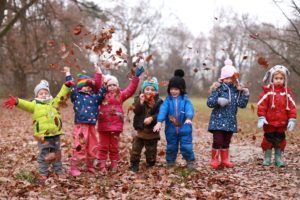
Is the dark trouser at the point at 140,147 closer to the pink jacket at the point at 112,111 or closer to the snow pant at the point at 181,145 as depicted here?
the snow pant at the point at 181,145

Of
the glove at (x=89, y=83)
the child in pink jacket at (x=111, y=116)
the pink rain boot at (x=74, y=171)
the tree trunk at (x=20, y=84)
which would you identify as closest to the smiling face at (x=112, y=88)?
the child in pink jacket at (x=111, y=116)

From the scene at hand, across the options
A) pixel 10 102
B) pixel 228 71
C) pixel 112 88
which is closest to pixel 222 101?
pixel 228 71

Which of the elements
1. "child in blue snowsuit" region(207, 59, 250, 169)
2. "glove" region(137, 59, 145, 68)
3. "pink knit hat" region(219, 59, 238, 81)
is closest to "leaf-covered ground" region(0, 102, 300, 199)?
"child in blue snowsuit" region(207, 59, 250, 169)

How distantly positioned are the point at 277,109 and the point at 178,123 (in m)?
1.79

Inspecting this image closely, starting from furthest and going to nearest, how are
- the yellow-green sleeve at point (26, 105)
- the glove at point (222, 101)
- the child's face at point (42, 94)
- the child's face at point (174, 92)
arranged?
the child's face at point (174, 92)
the glove at point (222, 101)
the child's face at point (42, 94)
the yellow-green sleeve at point (26, 105)

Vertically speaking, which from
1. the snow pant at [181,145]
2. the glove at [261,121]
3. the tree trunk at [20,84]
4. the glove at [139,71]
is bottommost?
the snow pant at [181,145]

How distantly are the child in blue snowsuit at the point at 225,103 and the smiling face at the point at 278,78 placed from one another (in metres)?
0.56

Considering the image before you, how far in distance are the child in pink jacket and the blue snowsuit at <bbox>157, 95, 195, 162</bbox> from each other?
706 mm

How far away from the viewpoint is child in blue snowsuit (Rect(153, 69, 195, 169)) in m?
7.40

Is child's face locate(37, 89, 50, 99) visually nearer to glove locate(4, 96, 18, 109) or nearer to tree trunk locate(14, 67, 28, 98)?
glove locate(4, 96, 18, 109)

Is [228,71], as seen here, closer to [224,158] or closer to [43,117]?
[224,158]

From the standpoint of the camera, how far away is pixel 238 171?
755 cm

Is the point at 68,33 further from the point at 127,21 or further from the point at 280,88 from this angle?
the point at 127,21

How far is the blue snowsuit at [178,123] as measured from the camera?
7.40 metres
